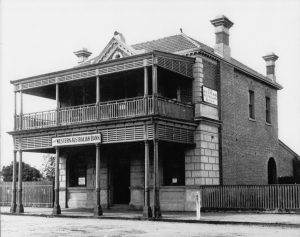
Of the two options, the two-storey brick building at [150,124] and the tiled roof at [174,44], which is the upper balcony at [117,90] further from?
the tiled roof at [174,44]

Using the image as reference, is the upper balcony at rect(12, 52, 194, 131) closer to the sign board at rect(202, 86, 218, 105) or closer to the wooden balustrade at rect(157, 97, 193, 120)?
the wooden balustrade at rect(157, 97, 193, 120)

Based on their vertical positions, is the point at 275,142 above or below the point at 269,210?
above

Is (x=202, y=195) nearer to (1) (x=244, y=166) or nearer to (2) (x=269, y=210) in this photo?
(2) (x=269, y=210)

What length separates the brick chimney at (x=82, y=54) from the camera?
32550mm

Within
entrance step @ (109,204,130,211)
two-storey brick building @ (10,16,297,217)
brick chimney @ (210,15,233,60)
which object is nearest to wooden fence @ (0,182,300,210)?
two-storey brick building @ (10,16,297,217)

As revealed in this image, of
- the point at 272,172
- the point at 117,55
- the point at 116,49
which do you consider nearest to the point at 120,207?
the point at 117,55

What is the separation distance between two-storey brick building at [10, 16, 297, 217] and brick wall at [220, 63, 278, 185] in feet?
0.19

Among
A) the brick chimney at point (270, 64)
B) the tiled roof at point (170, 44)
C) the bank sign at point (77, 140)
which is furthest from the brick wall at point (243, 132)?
the bank sign at point (77, 140)

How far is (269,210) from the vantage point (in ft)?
67.2

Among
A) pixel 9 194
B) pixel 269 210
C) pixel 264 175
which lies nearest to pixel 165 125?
pixel 269 210

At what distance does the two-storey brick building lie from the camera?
2077 centimetres

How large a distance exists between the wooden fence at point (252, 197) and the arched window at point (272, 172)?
389 inches

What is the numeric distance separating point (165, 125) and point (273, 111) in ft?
42.4

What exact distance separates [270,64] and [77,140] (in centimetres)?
1622
